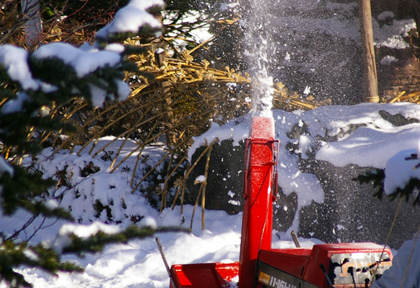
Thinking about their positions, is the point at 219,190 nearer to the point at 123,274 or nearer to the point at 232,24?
the point at 123,274

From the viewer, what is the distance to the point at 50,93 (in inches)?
40.8

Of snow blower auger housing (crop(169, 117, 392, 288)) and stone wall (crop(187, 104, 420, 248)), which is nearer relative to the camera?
snow blower auger housing (crop(169, 117, 392, 288))

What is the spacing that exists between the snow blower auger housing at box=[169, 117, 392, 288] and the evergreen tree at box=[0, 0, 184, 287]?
4.11 ft

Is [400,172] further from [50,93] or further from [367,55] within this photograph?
[367,55]

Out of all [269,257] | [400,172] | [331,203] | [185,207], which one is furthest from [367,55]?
[400,172]

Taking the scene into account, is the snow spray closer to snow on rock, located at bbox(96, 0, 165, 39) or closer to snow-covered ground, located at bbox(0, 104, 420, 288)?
snow-covered ground, located at bbox(0, 104, 420, 288)

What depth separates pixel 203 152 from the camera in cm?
570

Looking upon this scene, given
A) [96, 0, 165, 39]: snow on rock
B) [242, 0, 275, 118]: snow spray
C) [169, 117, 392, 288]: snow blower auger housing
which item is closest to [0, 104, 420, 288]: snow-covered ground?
[242, 0, 275, 118]: snow spray

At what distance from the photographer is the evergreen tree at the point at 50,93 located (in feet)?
3.37

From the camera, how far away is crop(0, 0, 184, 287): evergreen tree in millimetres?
1028

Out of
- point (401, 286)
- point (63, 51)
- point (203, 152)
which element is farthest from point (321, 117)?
point (63, 51)

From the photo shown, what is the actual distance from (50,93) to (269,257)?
1.87 m

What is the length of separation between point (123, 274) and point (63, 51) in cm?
375

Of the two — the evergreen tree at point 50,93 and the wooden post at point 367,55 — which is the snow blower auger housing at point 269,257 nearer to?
the evergreen tree at point 50,93
